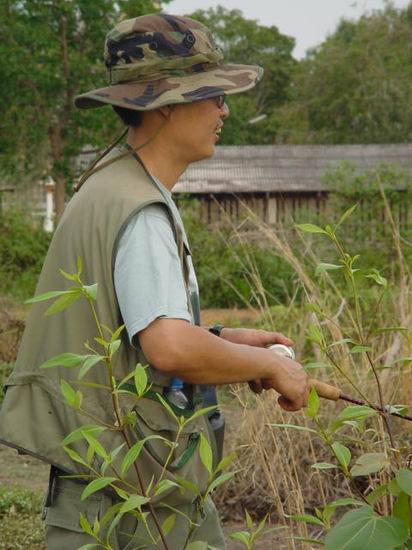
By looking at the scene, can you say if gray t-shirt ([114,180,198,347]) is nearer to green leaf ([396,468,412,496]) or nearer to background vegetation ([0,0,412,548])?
background vegetation ([0,0,412,548])

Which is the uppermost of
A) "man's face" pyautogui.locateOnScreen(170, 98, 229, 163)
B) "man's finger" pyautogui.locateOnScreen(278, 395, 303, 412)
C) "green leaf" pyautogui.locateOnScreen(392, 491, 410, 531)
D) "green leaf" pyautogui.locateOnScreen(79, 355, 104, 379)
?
"man's face" pyautogui.locateOnScreen(170, 98, 229, 163)

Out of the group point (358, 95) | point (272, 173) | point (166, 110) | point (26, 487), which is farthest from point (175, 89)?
point (358, 95)

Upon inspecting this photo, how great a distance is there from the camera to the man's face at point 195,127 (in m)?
2.76

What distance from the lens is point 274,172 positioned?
1297 inches

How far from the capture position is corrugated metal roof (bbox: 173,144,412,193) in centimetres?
3077

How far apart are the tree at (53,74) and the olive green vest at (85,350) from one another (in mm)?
17677

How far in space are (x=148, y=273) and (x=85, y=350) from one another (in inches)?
10.4

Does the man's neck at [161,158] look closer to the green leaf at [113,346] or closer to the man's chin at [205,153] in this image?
the man's chin at [205,153]

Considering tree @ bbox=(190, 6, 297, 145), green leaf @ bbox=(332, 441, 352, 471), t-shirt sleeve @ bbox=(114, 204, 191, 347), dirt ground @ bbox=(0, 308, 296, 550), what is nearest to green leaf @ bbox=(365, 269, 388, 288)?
green leaf @ bbox=(332, 441, 352, 471)

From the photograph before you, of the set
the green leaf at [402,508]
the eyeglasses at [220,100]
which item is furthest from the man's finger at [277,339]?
the green leaf at [402,508]

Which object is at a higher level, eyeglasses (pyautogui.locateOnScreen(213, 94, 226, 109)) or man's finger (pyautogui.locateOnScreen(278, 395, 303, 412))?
eyeglasses (pyautogui.locateOnScreen(213, 94, 226, 109))

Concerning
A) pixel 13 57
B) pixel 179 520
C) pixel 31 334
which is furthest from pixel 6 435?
pixel 13 57

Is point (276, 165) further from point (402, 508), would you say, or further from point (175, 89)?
point (402, 508)

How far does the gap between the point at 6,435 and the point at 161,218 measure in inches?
23.0
